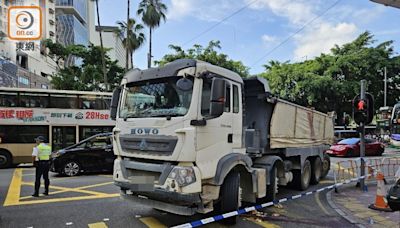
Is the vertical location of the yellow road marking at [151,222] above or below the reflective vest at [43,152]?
below

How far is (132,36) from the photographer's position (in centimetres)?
3086

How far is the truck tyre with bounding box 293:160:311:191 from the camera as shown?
934 centimetres

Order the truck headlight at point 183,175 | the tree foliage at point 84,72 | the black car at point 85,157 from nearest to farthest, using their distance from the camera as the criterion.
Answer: the truck headlight at point 183,175 → the black car at point 85,157 → the tree foliage at point 84,72

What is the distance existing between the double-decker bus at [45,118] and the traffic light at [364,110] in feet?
38.1

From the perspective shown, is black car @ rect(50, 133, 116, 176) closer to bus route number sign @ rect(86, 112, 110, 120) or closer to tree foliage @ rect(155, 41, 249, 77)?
bus route number sign @ rect(86, 112, 110, 120)

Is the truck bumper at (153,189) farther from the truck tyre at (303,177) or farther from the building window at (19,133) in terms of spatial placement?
the building window at (19,133)

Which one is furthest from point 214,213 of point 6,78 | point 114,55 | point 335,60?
point 114,55

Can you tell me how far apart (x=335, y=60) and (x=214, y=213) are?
30.9 m

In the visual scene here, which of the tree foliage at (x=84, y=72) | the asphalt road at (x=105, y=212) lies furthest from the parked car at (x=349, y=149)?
the tree foliage at (x=84, y=72)

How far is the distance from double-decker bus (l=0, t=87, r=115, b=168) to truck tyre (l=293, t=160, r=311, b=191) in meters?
10.4

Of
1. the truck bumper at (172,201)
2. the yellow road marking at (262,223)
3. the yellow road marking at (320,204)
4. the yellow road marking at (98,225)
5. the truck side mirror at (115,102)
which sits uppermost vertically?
the truck side mirror at (115,102)

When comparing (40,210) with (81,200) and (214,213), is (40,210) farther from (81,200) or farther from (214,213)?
(214,213)

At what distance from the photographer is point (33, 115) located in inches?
610

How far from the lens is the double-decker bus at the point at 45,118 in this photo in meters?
15.1
